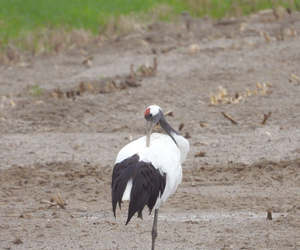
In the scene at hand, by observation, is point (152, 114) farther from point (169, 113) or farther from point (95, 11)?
point (95, 11)

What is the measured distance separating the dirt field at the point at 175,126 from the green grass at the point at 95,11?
343cm

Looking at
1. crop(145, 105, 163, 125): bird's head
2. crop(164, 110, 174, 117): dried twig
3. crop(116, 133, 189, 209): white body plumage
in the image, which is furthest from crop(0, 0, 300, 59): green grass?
crop(116, 133, 189, 209): white body plumage

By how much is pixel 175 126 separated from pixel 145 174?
4.11m

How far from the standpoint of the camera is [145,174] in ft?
17.6

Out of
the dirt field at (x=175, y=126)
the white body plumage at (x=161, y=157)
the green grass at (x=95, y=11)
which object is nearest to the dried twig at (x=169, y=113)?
the dirt field at (x=175, y=126)

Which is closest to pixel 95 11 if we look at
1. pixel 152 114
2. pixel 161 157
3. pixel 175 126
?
pixel 175 126

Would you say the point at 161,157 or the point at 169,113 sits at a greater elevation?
the point at 161,157

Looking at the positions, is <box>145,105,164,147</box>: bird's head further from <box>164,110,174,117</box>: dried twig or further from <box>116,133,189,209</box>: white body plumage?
<box>164,110,174,117</box>: dried twig

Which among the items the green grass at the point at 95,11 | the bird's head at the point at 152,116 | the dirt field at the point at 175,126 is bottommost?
the dirt field at the point at 175,126

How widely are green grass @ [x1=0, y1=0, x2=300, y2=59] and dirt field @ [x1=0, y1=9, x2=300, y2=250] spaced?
3.43m

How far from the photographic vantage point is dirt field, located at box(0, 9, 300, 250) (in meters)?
6.07

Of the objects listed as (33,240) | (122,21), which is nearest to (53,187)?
(33,240)

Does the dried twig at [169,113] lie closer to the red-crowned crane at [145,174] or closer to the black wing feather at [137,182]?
the red-crowned crane at [145,174]

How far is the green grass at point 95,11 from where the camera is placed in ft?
60.7
